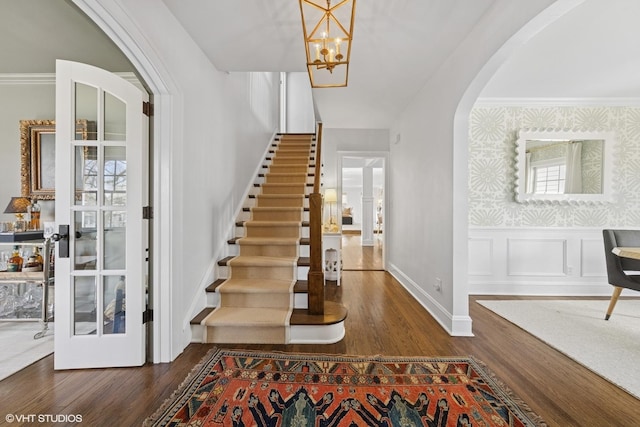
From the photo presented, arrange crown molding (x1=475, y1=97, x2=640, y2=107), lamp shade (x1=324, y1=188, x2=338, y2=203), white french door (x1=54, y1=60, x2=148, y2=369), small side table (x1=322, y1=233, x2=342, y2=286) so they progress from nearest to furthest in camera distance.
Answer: white french door (x1=54, y1=60, x2=148, y2=369), crown molding (x1=475, y1=97, x2=640, y2=107), small side table (x1=322, y1=233, x2=342, y2=286), lamp shade (x1=324, y1=188, x2=338, y2=203)

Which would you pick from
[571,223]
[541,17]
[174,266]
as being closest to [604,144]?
[571,223]

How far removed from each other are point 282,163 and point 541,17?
3.68 m

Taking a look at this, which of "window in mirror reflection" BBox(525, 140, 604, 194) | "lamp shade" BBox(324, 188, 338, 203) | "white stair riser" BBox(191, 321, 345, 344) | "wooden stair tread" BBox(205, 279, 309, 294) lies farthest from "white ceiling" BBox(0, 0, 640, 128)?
"white stair riser" BBox(191, 321, 345, 344)

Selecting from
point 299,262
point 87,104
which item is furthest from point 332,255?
point 87,104

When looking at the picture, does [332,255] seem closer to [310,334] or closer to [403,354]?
[310,334]

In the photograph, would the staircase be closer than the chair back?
Yes

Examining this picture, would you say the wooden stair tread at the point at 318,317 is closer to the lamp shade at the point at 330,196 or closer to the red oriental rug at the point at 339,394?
the red oriental rug at the point at 339,394

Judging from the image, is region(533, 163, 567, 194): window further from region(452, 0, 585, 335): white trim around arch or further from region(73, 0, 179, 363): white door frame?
region(73, 0, 179, 363): white door frame

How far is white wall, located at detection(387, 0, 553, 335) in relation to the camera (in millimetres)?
1866

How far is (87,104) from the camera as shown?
1.79m

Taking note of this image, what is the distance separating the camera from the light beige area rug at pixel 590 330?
181 centimetres

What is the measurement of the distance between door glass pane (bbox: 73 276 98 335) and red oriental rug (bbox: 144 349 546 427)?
2.65ft

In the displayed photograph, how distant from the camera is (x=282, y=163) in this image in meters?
4.62

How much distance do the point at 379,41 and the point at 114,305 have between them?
2.84 m
